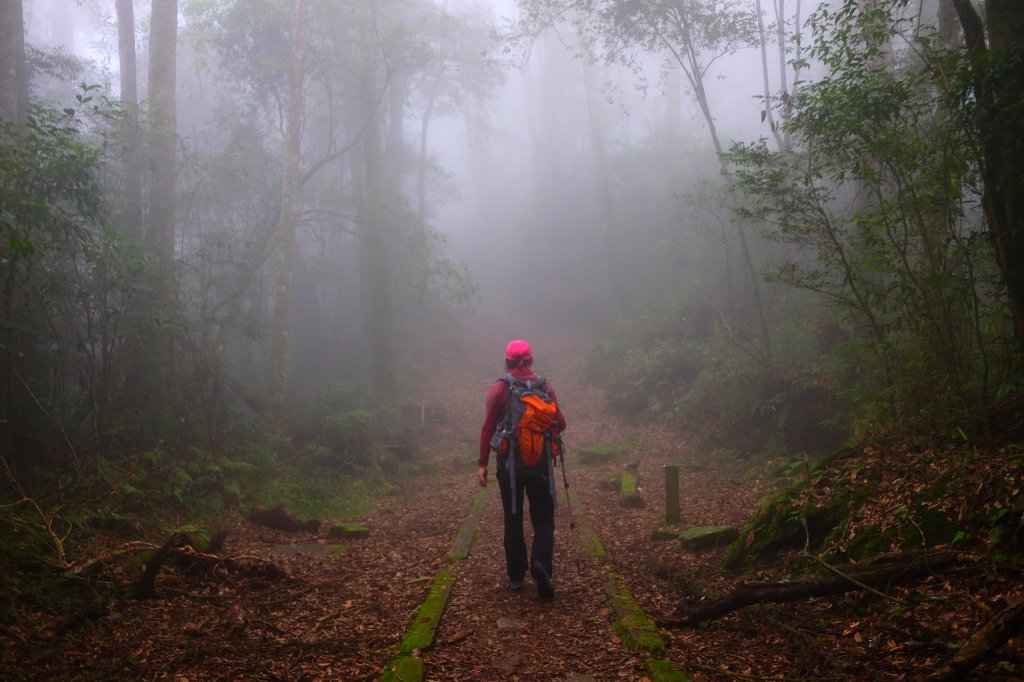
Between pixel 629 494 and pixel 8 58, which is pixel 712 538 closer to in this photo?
pixel 629 494

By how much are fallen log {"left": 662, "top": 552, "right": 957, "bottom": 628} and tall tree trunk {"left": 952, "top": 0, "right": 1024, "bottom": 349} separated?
1978 mm

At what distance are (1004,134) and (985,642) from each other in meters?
3.57

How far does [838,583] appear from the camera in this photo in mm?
4156

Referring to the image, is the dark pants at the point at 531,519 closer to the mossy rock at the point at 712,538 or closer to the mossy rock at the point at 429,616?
the mossy rock at the point at 429,616

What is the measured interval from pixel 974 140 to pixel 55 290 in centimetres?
893

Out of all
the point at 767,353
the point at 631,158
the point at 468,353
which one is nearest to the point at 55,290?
the point at 767,353

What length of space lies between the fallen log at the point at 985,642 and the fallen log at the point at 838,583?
1.01 m

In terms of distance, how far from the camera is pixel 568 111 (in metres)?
39.8

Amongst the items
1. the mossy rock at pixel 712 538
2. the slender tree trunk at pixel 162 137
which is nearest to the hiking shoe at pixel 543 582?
the mossy rock at pixel 712 538

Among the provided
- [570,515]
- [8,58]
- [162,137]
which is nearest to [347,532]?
[570,515]

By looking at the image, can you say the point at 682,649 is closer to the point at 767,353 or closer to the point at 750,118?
the point at 767,353

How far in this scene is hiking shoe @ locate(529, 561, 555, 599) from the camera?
5211 mm

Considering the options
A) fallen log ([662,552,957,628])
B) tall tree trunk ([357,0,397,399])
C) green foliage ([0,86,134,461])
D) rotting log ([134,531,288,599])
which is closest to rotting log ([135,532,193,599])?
rotting log ([134,531,288,599])

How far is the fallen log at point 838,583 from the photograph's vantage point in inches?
159
